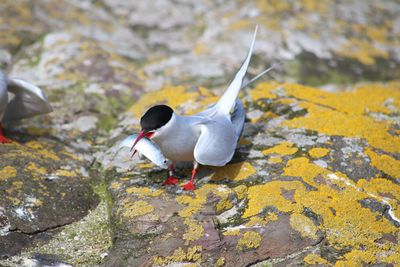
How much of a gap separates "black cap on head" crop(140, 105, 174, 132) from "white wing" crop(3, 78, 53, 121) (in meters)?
1.26

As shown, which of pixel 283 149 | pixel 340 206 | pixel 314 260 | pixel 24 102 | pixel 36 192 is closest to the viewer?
pixel 314 260

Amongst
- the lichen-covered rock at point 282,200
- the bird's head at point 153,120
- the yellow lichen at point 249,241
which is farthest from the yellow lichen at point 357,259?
the bird's head at point 153,120

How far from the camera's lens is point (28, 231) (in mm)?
3227

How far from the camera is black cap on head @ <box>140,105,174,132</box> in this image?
134 inches

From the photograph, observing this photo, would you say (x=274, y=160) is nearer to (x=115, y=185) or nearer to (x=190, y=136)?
(x=190, y=136)

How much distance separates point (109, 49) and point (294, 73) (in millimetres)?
2323

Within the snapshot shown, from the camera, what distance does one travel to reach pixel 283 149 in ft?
13.1

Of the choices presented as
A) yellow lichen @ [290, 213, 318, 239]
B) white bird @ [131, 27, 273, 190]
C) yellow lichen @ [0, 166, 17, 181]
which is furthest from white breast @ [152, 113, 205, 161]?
yellow lichen @ [0, 166, 17, 181]

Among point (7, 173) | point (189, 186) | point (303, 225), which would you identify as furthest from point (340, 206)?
point (7, 173)

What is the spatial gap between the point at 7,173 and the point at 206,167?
148 cm

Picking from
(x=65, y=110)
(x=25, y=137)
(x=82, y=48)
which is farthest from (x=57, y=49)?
(x=25, y=137)

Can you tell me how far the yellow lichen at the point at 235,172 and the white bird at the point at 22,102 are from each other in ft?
5.34

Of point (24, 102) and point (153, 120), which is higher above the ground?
point (153, 120)

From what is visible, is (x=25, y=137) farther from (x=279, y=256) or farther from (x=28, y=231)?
(x=279, y=256)
